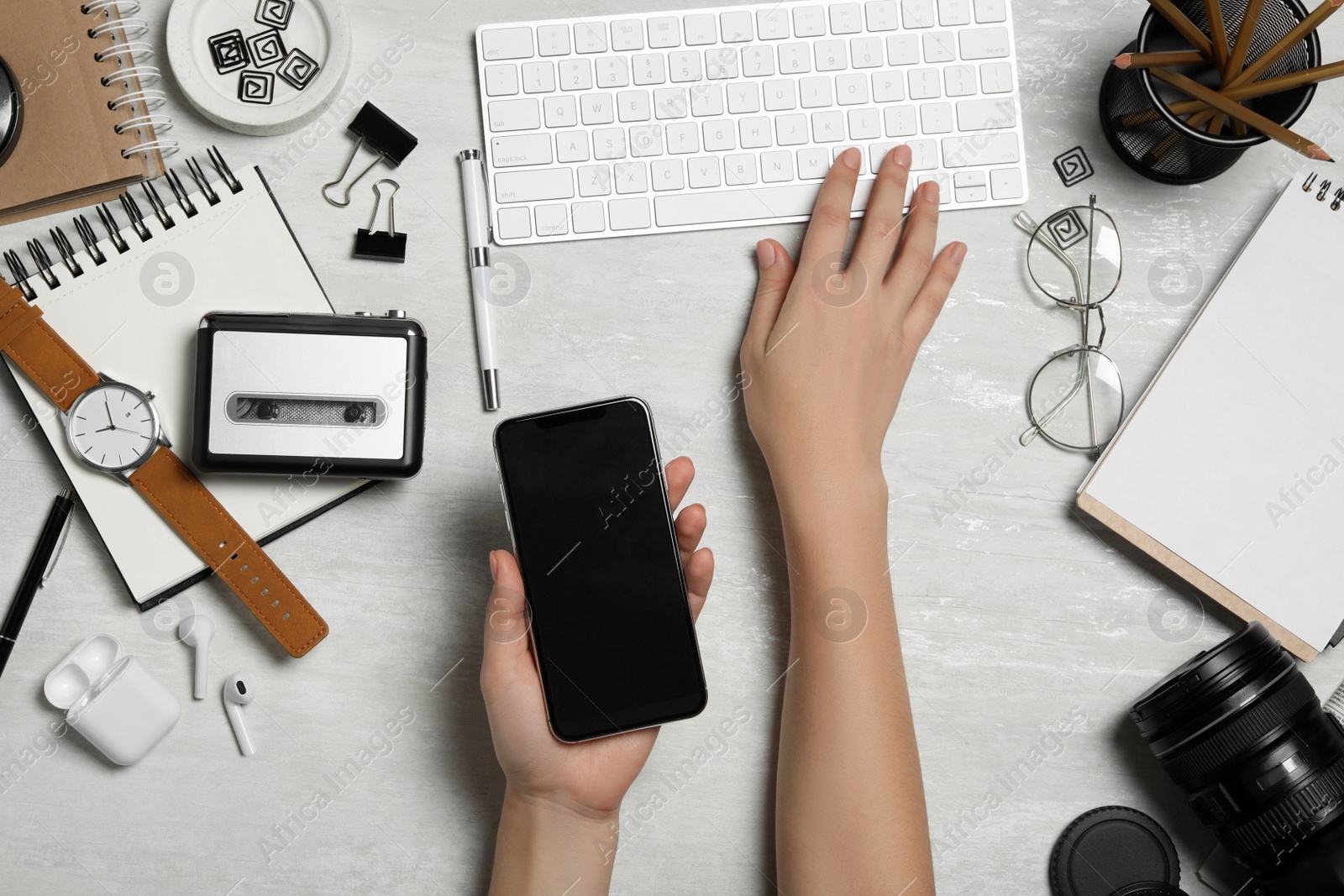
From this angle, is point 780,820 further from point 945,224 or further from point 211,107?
point 211,107

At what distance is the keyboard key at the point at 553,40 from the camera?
86 centimetres

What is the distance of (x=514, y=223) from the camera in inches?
33.8

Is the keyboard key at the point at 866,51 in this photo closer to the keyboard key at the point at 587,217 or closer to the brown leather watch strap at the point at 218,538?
the keyboard key at the point at 587,217

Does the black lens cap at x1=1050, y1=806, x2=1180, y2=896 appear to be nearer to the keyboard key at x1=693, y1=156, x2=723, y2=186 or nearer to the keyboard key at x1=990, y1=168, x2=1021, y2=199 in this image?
the keyboard key at x1=990, y1=168, x2=1021, y2=199

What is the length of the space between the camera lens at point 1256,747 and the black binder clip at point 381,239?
86 cm

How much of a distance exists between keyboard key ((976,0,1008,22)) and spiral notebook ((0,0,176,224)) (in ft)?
2.77

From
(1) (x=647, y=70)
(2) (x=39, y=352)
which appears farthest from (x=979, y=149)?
(2) (x=39, y=352)

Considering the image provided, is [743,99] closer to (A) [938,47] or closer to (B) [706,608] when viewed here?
(A) [938,47]

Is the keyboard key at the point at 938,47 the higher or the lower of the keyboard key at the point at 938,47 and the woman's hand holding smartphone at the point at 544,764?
the higher

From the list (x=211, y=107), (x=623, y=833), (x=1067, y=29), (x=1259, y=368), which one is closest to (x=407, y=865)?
(x=623, y=833)

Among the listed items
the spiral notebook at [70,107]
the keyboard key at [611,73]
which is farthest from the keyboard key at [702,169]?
the spiral notebook at [70,107]

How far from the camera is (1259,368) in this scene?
2.85 ft

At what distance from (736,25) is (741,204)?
0.18 metres

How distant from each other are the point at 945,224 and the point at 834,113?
0.17 m
